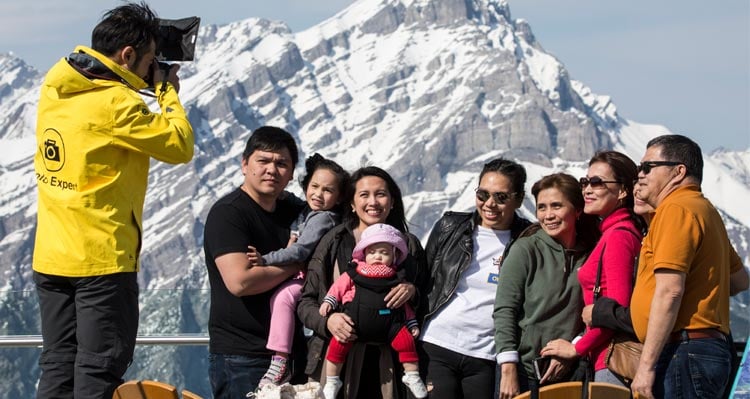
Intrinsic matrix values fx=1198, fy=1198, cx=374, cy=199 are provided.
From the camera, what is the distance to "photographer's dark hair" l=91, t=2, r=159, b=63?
4879 mm

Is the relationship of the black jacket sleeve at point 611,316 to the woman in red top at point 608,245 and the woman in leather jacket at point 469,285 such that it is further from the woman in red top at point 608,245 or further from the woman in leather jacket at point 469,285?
the woman in leather jacket at point 469,285

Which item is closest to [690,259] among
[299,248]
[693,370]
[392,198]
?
[693,370]

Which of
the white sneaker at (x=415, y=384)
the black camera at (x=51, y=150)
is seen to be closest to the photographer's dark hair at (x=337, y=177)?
the white sneaker at (x=415, y=384)

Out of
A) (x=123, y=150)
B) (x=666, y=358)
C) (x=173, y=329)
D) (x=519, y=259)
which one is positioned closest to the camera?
(x=666, y=358)

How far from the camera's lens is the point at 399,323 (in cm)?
520

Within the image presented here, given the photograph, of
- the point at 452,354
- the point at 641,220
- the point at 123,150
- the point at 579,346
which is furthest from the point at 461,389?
the point at 123,150

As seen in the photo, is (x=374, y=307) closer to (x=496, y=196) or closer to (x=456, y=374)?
(x=456, y=374)

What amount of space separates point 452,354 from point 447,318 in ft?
0.52

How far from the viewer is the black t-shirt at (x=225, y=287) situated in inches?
209

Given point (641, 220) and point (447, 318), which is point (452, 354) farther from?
point (641, 220)

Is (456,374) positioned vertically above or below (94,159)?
below

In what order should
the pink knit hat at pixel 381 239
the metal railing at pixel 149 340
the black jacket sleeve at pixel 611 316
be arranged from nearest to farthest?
1. the black jacket sleeve at pixel 611 316
2. the pink knit hat at pixel 381 239
3. the metal railing at pixel 149 340

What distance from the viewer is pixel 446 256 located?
5.40m

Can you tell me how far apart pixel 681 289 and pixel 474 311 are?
121 cm
